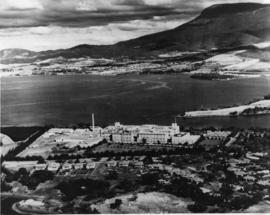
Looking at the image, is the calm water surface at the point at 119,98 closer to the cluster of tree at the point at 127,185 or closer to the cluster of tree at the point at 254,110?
the cluster of tree at the point at 254,110

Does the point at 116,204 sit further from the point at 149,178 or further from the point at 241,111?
the point at 241,111

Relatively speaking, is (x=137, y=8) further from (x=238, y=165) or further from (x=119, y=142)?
(x=238, y=165)

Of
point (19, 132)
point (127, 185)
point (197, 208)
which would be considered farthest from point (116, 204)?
point (19, 132)

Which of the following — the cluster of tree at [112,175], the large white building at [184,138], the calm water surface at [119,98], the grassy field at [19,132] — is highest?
the calm water surface at [119,98]

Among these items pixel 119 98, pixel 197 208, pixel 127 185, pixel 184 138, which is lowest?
pixel 197 208

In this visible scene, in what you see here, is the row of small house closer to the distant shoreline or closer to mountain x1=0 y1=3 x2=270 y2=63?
the distant shoreline

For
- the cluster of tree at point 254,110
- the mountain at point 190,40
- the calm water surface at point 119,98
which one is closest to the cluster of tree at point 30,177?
the calm water surface at point 119,98

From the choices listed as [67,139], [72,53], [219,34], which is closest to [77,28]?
[72,53]
